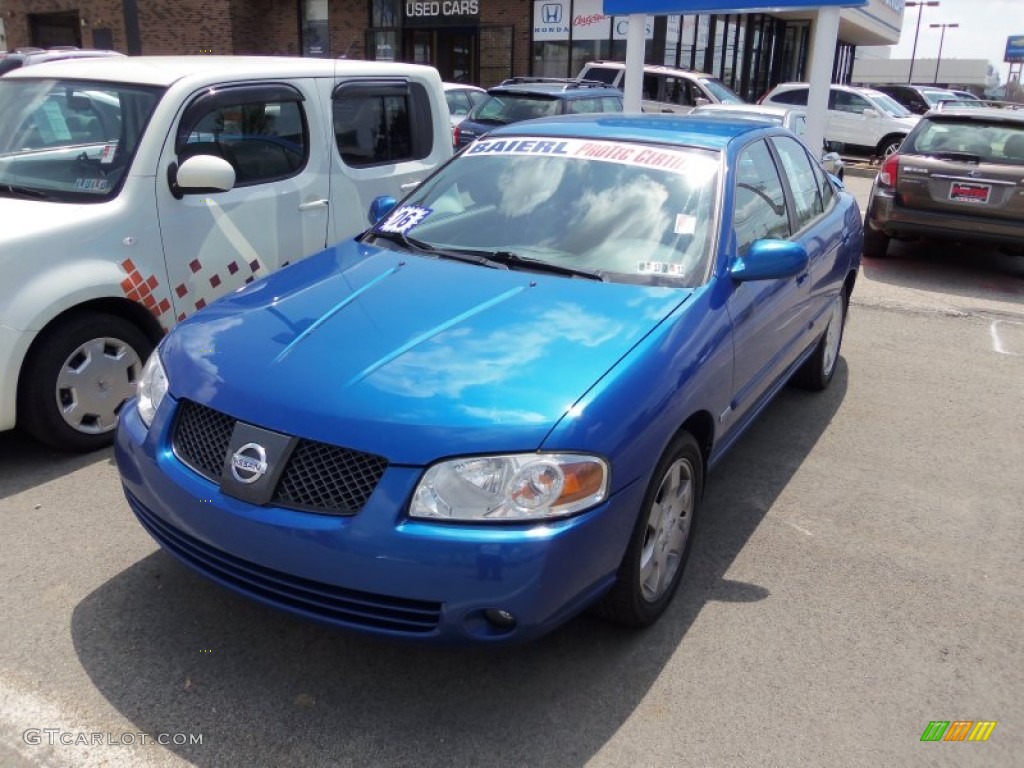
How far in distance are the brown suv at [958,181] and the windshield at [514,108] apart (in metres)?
5.25

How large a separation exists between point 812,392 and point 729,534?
207 cm

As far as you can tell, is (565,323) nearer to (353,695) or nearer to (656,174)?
(656,174)

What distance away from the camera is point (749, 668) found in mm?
2895

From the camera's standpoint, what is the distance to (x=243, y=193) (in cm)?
488

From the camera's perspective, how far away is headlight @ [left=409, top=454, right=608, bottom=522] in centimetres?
239

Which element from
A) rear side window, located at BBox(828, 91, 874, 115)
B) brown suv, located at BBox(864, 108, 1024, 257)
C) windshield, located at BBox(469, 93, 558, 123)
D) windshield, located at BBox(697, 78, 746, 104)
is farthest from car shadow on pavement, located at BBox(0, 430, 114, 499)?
rear side window, located at BBox(828, 91, 874, 115)

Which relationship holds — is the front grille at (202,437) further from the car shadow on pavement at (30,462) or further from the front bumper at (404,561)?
the car shadow on pavement at (30,462)

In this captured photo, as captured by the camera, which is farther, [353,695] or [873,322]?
[873,322]

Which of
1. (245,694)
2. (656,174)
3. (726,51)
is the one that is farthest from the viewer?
(726,51)

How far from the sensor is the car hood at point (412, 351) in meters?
2.47

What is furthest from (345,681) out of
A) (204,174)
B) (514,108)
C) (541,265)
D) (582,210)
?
(514,108)

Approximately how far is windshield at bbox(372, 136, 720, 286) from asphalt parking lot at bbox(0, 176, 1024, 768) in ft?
4.07

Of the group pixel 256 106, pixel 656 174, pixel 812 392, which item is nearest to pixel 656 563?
pixel 656 174

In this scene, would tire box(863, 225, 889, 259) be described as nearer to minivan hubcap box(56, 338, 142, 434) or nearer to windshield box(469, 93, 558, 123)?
windshield box(469, 93, 558, 123)
